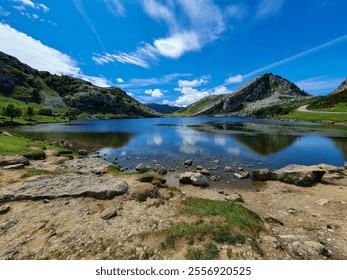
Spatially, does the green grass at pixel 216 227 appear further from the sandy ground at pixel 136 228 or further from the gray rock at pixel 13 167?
the gray rock at pixel 13 167

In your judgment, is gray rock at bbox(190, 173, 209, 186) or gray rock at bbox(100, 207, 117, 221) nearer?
gray rock at bbox(100, 207, 117, 221)

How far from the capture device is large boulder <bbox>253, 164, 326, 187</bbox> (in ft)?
81.6

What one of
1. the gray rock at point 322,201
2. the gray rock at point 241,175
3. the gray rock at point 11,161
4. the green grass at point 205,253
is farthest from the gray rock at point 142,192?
the gray rock at point 11,161

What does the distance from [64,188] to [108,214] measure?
22.6 ft

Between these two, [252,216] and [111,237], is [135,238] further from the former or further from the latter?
[252,216]

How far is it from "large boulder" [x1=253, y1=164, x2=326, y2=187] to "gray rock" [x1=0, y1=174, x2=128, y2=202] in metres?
20.8

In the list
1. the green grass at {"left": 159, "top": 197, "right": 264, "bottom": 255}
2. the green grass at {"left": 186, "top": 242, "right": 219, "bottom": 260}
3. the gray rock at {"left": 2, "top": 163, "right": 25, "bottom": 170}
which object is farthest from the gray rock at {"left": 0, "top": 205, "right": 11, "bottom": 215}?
the green grass at {"left": 186, "top": 242, "right": 219, "bottom": 260}

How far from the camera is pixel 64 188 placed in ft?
58.0

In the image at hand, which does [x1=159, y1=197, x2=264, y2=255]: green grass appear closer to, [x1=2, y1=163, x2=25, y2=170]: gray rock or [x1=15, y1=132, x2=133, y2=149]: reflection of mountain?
[x1=2, y1=163, x2=25, y2=170]: gray rock

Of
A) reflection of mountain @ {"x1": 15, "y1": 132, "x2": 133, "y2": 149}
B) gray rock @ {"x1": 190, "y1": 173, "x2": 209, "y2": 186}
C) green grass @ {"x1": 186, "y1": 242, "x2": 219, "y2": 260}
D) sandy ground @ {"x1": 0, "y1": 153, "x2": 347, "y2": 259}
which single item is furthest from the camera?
reflection of mountain @ {"x1": 15, "y1": 132, "x2": 133, "y2": 149}

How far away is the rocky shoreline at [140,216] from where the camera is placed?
10.4m

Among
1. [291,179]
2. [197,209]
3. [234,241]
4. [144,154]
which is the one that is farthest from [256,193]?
[144,154]

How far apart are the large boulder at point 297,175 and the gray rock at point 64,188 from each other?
20786mm

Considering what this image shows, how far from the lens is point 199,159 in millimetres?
39500
